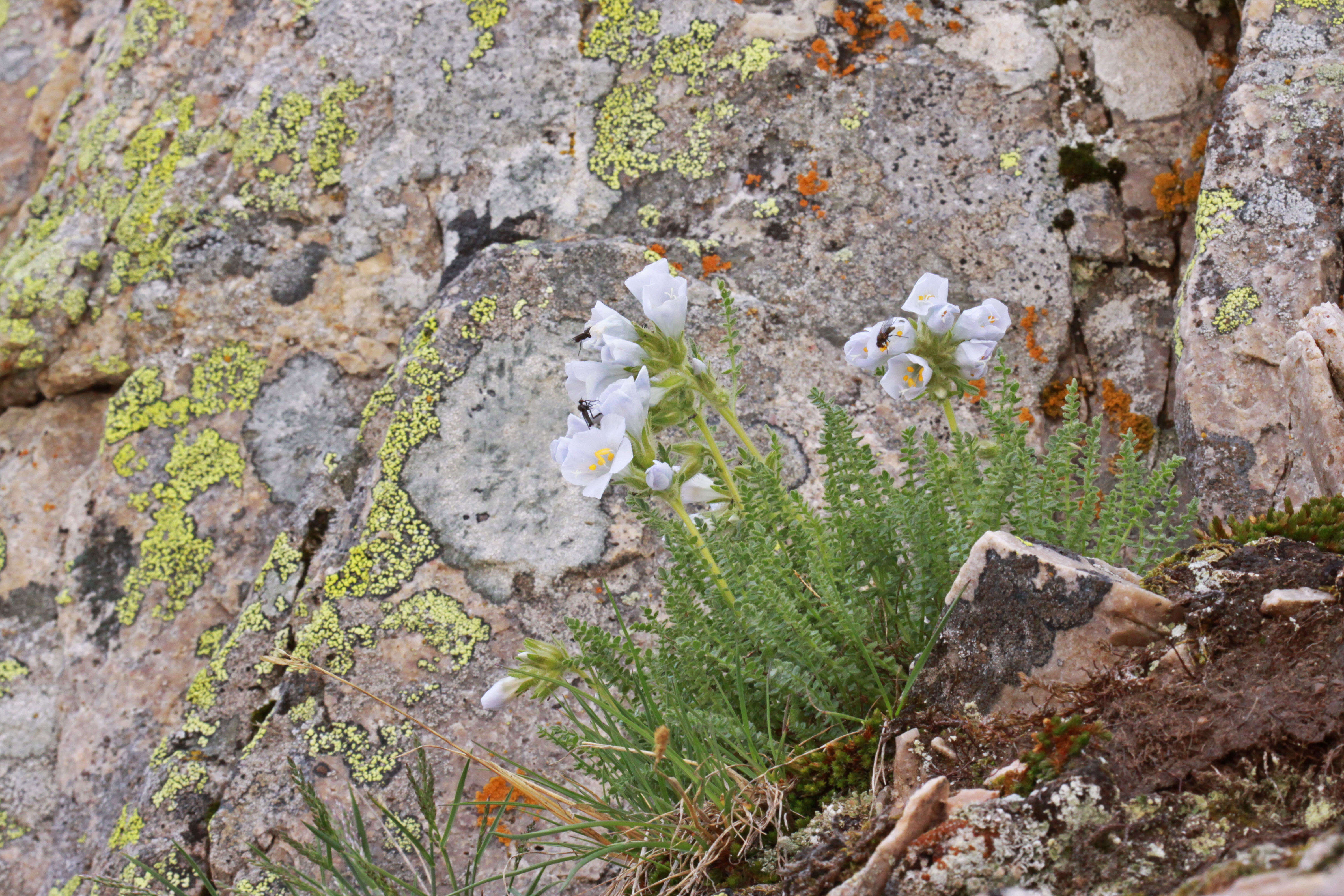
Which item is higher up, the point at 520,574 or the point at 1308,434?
the point at 1308,434

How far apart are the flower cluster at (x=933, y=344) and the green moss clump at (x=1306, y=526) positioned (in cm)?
65

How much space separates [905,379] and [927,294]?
218mm

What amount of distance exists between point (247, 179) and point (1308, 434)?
3878 millimetres

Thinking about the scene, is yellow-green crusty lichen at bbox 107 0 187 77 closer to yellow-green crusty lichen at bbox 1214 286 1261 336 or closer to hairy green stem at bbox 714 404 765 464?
hairy green stem at bbox 714 404 765 464

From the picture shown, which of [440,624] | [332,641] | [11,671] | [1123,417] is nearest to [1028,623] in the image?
[1123,417]

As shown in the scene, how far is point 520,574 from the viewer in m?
3.20

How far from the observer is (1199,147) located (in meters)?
3.56

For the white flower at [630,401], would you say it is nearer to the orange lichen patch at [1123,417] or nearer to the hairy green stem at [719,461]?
the hairy green stem at [719,461]

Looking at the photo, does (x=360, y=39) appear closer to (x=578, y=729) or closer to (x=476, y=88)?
(x=476, y=88)

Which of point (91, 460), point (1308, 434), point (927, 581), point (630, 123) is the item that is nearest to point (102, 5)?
point (91, 460)

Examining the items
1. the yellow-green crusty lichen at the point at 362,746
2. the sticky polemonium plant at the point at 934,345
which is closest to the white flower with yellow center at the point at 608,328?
the sticky polemonium plant at the point at 934,345

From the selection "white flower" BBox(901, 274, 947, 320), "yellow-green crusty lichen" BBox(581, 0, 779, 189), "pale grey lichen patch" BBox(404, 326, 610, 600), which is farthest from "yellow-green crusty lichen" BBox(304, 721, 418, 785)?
"yellow-green crusty lichen" BBox(581, 0, 779, 189)

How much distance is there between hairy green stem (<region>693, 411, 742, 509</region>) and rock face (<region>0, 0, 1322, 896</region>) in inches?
31.5

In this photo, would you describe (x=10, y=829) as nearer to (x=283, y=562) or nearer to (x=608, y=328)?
(x=283, y=562)
